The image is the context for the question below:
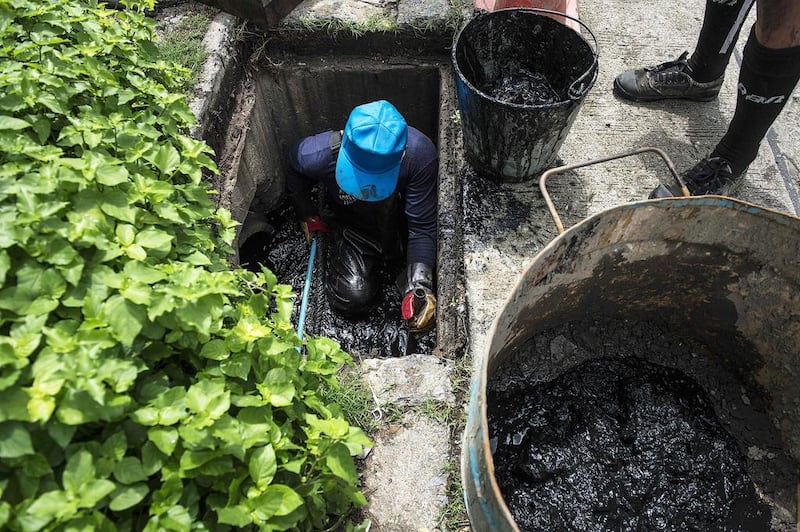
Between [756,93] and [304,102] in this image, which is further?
[304,102]

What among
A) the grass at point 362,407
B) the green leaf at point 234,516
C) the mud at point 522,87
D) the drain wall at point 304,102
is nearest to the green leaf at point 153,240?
the green leaf at point 234,516

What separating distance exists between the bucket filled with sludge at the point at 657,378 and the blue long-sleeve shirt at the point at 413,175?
132 centimetres

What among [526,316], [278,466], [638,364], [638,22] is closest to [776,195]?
[638,364]

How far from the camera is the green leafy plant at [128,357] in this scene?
50.9 inches

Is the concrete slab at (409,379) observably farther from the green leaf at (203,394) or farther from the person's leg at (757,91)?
the person's leg at (757,91)

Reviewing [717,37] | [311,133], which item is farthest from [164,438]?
[717,37]

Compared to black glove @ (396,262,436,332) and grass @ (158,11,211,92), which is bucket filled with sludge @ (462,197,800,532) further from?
grass @ (158,11,211,92)

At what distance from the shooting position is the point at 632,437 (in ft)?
7.91

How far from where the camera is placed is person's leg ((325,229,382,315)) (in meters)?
3.94

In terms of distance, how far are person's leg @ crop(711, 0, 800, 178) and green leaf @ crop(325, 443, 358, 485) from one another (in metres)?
2.66

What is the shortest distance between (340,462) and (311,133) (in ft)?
10.6

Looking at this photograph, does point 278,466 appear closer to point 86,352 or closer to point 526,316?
point 86,352

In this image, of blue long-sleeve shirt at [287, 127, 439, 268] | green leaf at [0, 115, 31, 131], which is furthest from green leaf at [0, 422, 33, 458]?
blue long-sleeve shirt at [287, 127, 439, 268]

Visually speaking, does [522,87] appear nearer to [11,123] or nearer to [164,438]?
[11,123]
